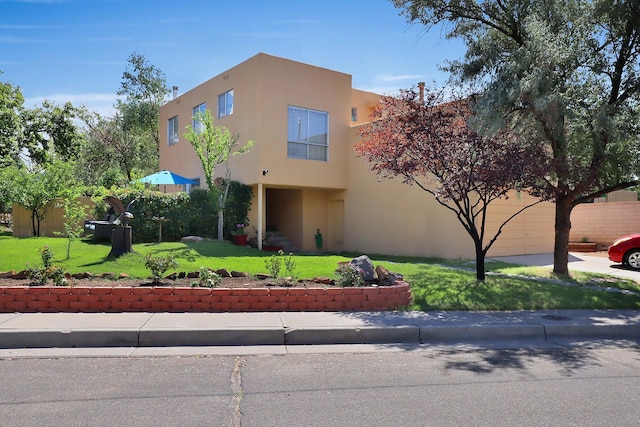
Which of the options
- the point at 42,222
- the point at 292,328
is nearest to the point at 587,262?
the point at 292,328

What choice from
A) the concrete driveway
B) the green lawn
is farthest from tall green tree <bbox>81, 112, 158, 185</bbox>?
the concrete driveway

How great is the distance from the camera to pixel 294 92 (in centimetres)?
1756

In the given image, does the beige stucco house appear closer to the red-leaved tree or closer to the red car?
the red car

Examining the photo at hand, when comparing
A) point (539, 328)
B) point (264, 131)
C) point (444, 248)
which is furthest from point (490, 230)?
point (539, 328)

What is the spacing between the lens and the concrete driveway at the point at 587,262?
12.9 meters

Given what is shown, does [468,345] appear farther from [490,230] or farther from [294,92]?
[294,92]

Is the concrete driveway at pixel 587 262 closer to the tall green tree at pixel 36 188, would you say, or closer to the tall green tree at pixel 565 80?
the tall green tree at pixel 565 80

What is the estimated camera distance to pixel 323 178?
18.5m

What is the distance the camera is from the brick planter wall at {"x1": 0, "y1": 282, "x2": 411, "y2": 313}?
23.5 feet

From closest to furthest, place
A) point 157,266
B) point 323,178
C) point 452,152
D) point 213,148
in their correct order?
1. point 157,266
2. point 452,152
3. point 213,148
4. point 323,178

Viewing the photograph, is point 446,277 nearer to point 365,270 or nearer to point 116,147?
point 365,270

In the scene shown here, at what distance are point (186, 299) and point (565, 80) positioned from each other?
8.32 meters

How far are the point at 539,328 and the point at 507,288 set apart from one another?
2.61 m

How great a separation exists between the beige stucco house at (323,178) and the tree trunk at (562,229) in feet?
11.5
